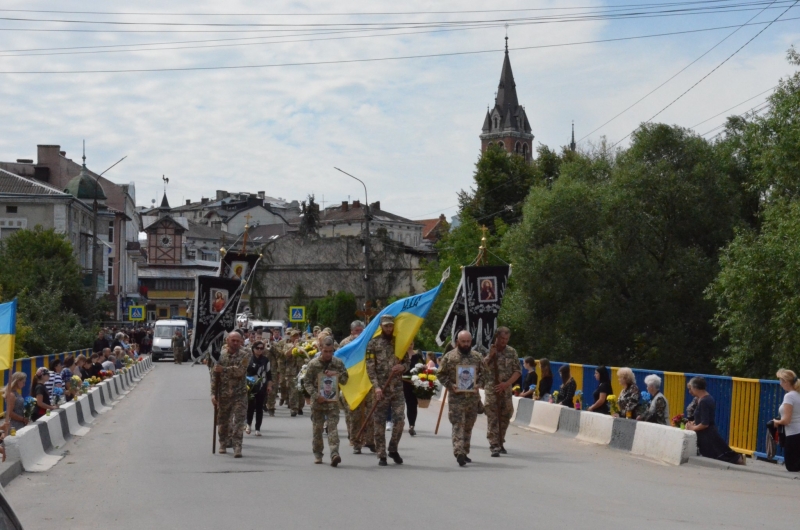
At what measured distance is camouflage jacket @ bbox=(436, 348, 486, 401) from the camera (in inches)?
578

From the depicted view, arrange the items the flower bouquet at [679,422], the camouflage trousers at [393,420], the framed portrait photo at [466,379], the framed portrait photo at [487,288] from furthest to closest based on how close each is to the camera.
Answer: the framed portrait photo at [487,288]
the flower bouquet at [679,422]
the framed portrait photo at [466,379]
the camouflage trousers at [393,420]

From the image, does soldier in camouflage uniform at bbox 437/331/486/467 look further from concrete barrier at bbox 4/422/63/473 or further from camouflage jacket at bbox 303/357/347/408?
concrete barrier at bbox 4/422/63/473

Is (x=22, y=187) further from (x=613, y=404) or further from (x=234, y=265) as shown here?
(x=613, y=404)

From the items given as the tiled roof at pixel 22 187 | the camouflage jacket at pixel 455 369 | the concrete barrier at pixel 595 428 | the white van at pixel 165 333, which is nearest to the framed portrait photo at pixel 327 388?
the camouflage jacket at pixel 455 369

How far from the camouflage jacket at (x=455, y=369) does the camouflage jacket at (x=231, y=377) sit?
3.06 meters

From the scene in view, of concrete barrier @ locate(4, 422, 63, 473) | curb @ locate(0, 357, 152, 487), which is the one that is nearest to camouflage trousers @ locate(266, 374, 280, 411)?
curb @ locate(0, 357, 152, 487)

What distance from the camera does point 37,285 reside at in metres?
47.9

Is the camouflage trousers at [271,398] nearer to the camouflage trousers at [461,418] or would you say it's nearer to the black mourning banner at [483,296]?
the black mourning banner at [483,296]

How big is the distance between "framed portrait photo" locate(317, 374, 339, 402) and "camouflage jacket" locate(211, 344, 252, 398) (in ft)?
6.16

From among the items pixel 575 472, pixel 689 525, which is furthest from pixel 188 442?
pixel 689 525

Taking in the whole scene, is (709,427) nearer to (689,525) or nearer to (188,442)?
(689,525)

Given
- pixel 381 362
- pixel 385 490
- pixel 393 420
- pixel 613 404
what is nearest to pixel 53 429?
pixel 381 362

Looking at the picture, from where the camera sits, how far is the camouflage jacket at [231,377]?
52.3 feet

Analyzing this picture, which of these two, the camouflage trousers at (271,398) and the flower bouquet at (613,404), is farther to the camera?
the camouflage trousers at (271,398)
